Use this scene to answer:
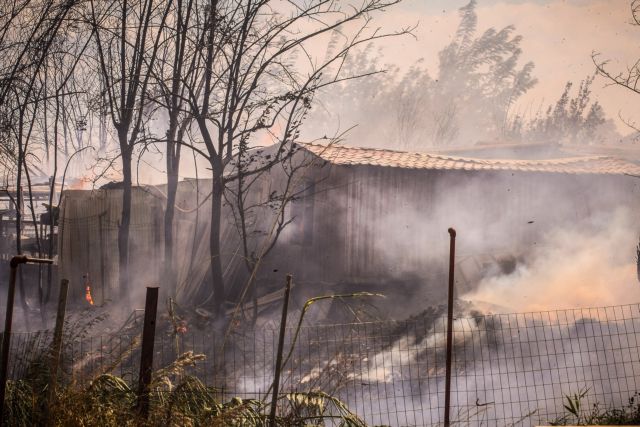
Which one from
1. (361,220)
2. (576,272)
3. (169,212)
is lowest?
(576,272)

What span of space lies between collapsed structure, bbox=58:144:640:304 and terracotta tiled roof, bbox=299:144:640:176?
40mm

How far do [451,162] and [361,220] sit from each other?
2.88m

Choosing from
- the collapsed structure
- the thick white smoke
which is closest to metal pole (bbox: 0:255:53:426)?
the collapsed structure

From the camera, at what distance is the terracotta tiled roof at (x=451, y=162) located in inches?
570

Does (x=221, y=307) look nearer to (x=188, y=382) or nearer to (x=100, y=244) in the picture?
(x=100, y=244)

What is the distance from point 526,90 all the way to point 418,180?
149 feet

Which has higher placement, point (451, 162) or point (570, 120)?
point (570, 120)

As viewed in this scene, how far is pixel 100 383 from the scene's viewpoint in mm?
4617

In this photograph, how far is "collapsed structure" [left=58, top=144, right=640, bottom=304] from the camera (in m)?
14.5

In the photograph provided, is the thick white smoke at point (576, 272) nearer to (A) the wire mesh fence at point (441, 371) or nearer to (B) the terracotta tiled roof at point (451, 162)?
(B) the terracotta tiled roof at point (451, 162)

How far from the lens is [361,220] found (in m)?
14.5

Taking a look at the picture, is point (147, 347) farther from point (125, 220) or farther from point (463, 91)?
point (463, 91)

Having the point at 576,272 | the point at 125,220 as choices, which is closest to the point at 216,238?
the point at 125,220

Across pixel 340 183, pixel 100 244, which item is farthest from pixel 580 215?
pixel 100 244
